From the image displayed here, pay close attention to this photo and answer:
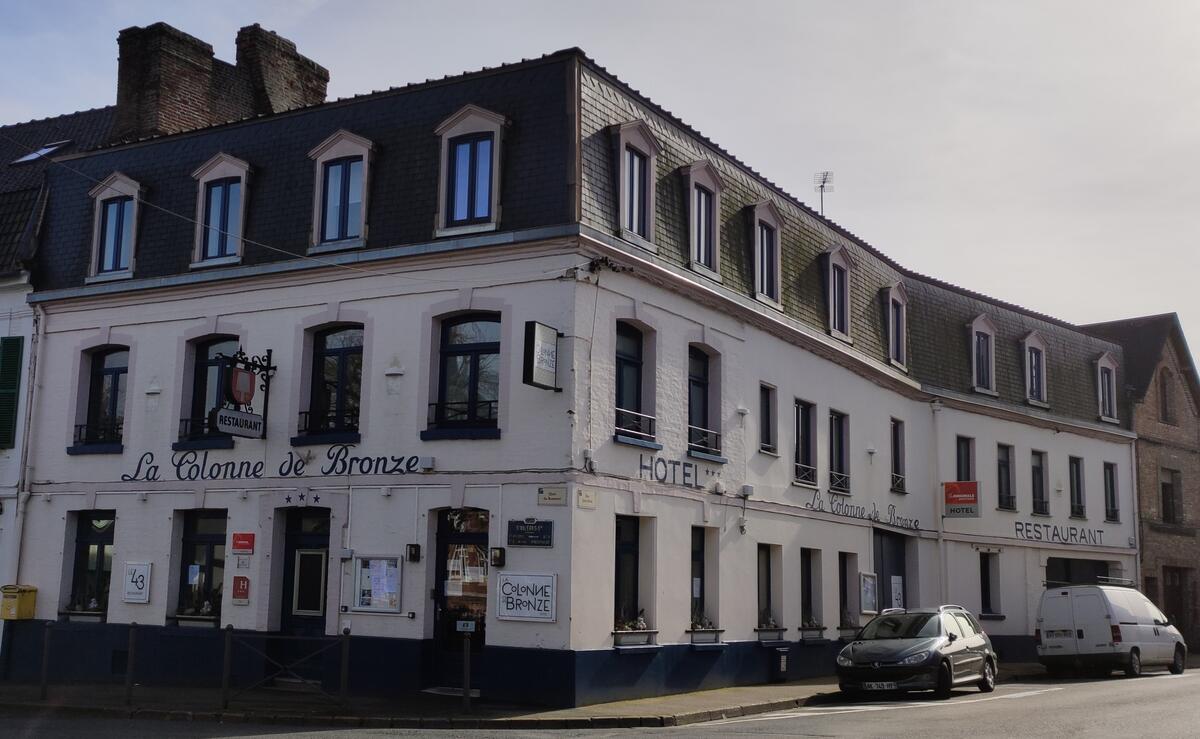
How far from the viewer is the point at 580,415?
1830 cm

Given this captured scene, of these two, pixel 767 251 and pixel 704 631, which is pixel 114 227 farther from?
pixel 704 631

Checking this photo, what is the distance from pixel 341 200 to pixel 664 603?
853 centimetres

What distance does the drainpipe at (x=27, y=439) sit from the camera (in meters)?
22.4

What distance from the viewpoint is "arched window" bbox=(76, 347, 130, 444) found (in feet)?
73.7

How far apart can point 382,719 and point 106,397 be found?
10.3 m

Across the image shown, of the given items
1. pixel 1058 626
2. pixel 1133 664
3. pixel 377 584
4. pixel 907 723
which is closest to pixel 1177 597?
pixel 1133 664

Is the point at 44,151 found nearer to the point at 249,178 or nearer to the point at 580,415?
the point at 249,178

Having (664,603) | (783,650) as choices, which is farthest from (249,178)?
(783,650)

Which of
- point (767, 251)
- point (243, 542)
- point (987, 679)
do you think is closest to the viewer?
point (243, 542)

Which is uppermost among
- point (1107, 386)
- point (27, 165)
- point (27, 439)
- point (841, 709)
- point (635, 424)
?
point (27, 165)

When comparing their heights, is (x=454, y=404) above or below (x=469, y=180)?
below

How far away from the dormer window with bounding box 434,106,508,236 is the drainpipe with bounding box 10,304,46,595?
8877 mm

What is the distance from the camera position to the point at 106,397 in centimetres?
2277

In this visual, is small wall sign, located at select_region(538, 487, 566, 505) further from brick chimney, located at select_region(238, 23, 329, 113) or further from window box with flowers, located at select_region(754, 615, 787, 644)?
brick chimney, located at select_region(238, 23, 329, 113)
